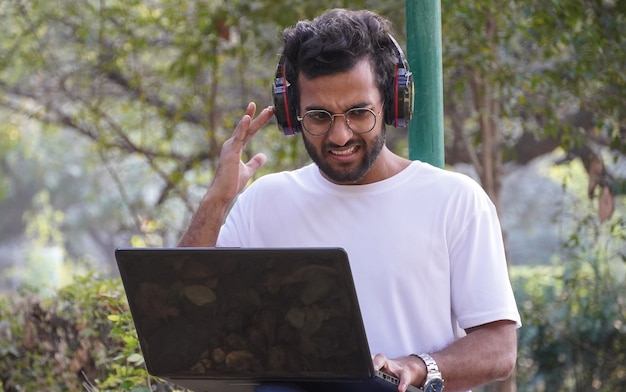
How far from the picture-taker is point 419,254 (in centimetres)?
290

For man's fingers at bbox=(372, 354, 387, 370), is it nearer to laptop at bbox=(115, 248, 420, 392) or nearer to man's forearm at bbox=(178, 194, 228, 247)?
laptop at bbox=(115, 248, 420, 392)

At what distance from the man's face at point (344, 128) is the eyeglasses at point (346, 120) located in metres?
0.01

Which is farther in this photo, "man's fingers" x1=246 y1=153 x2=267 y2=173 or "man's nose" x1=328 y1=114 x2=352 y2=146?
"man's fingers" x1=246 y1=153 x2=267 y2=173

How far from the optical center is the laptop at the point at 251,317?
2314mm

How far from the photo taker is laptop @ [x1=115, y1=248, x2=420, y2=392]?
2314 mm

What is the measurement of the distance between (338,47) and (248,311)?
866mm

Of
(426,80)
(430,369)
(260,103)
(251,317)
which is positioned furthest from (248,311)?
(260,103)

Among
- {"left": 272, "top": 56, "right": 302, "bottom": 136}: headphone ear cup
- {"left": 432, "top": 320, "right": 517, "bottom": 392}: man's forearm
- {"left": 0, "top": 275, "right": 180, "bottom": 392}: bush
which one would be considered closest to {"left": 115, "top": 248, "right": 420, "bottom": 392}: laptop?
{"left": 432, "top": 320, "right": 517, "bottom": 392}: man's forearm

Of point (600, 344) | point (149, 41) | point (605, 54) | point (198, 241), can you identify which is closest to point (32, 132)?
point (149, 41)

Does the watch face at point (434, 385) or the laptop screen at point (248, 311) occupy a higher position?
the laptop screen at point (248, 311)

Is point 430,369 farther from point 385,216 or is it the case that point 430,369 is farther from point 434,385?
point 385,216

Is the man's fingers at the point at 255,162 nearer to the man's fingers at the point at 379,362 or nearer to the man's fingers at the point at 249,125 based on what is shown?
the man's fingers at the point at 249,125

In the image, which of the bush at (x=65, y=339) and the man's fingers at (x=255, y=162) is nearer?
the man's fingers at (x=255, y=162)

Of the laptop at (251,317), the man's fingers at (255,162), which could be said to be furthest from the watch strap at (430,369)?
the man's fingers at (255,162)
